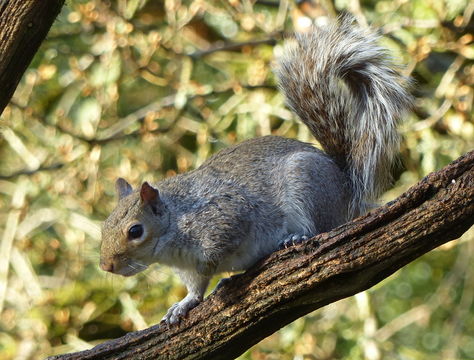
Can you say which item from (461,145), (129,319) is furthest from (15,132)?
(461,145)

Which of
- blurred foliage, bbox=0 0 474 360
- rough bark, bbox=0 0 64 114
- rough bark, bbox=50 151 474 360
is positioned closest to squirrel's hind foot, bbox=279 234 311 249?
rough bark, bbox=50 151 474 360

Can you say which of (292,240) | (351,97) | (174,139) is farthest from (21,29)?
(174,139)

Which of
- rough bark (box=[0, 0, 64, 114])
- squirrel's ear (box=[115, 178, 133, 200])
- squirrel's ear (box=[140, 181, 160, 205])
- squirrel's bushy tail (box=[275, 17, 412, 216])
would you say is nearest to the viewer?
rough bark (box=[0, 0, 64, 114])

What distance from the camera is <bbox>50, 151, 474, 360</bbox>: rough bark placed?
1.70 m

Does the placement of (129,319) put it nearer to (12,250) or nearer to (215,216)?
(12,250)

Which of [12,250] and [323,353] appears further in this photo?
[12,250]

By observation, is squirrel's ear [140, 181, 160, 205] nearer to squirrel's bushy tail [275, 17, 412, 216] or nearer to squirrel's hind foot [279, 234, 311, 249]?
squirrel's hind foot [279, 234, 311, 249]

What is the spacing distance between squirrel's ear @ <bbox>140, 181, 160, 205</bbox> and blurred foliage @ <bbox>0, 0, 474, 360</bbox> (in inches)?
49.3

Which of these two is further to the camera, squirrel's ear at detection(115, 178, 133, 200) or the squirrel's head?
squirrel's ear at detection(115, 178, 133, 200)

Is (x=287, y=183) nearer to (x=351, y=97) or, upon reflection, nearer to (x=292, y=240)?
(x=292, y=240)

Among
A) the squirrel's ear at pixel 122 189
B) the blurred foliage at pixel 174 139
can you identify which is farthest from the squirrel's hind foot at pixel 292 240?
the blurred foliage at pixel 174 139

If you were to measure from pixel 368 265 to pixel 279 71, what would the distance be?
3.07 ft

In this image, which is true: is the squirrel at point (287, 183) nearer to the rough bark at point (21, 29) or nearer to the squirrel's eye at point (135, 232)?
the squirrel's eye at point (135, 232)

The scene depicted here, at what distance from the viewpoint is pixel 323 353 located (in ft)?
12.0
